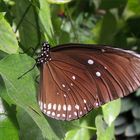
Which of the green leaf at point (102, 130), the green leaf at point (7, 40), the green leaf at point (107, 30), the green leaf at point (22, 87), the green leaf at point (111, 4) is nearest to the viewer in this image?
the green leaf at point (22, 87)

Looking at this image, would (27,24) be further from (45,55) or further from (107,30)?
(107,30)

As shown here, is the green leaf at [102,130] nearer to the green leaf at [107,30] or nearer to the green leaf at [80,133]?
the green leaf at [80,133]

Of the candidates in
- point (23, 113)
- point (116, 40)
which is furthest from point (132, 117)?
point (23, 113)

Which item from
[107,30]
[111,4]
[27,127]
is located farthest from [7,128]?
[107,30]

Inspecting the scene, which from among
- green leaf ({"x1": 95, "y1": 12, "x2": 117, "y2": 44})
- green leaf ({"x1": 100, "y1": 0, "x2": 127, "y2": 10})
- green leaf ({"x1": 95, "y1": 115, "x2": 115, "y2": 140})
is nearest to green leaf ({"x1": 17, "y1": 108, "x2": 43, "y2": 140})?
green leaf ({"x1": 95, "y1": 115, "x2": 115, "y2": 140})

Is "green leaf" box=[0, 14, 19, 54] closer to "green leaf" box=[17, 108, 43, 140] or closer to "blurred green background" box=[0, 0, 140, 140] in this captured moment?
"blurred green background" box=[0, 0, 140, 140]

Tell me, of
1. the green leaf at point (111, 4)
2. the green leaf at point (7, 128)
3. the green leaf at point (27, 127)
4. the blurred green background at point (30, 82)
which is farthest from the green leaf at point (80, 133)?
the green leaf at point (111, 4)
